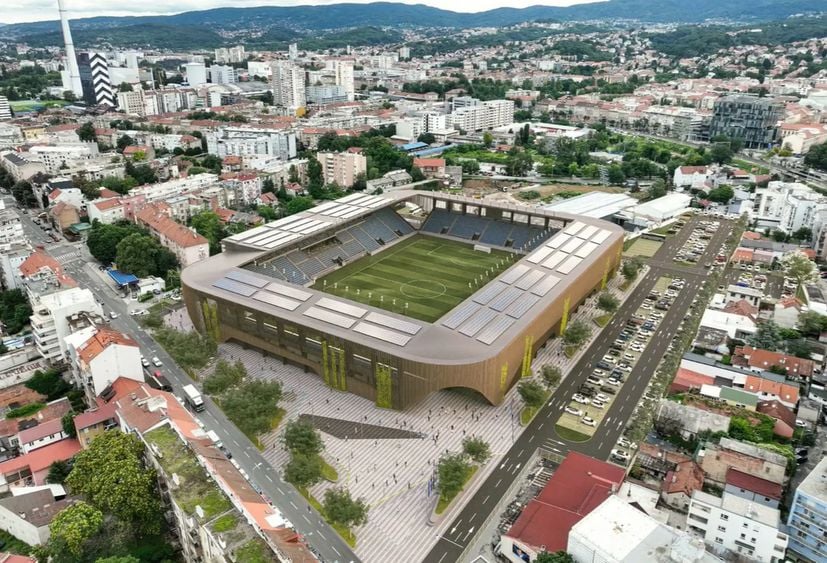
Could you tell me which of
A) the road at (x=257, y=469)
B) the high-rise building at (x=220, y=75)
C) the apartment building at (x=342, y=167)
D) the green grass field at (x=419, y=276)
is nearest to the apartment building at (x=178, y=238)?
the road at (x=257, y=469)

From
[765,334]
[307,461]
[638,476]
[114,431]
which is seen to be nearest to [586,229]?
[765,334]

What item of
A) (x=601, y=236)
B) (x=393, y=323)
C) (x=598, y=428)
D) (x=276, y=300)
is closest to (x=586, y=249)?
(x=601, y=236)

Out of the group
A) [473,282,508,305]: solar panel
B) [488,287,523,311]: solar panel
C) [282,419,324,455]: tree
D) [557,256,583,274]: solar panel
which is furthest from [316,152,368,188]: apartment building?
[282,419,324,455]: tree

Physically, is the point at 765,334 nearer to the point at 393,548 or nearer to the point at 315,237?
the point at 393,548

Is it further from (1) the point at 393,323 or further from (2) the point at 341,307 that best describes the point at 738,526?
(2) the point at 341,307

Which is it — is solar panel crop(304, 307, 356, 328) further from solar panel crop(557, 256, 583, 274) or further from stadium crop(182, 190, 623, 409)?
solar panel crop(557, 256, 583, 274)

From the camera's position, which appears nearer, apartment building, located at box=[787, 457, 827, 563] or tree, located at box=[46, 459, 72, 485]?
apartment building, located at box=[787, 457, 827, 563]
